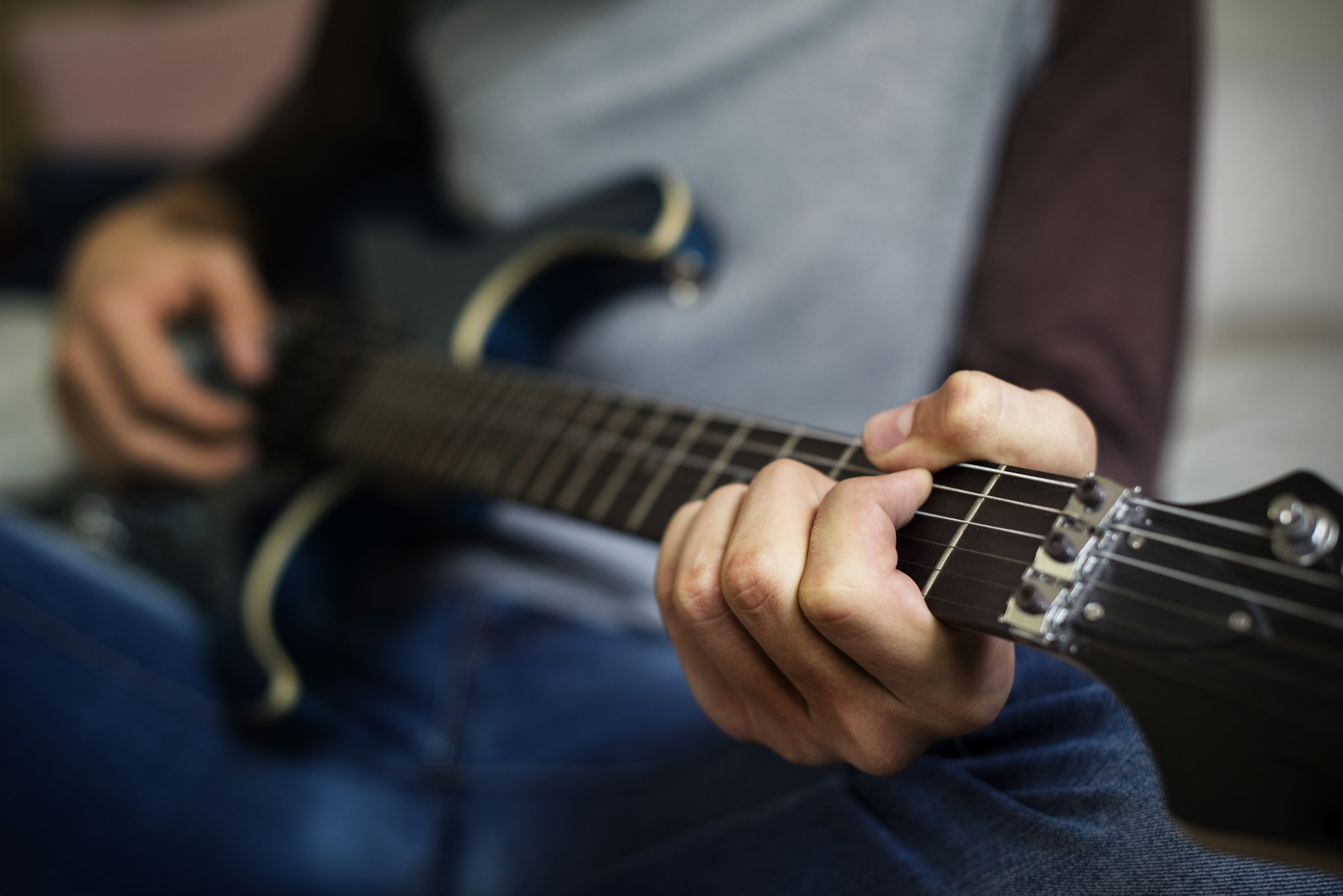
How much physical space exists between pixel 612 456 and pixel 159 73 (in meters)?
1.97

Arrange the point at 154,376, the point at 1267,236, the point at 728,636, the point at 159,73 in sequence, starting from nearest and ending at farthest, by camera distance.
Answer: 1. the point at 728,636
2. the point at 154,376
3. the point at 1267,236
4. the point at 159,73

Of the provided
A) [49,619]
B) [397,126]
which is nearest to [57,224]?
[397,126]

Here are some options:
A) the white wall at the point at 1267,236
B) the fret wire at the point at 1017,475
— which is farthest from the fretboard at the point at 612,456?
the white wall at the point at 1267,236

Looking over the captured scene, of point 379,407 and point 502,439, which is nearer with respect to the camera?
point 502,439

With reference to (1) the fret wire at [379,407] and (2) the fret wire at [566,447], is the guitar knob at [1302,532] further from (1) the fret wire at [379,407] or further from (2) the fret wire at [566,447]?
(1) the fret wire at [379,407]

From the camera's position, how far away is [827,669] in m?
0.34

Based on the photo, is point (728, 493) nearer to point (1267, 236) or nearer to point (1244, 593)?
point (1244, 593)

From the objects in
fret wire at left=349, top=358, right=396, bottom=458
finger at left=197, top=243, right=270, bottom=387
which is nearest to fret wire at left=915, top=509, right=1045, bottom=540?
fret wire at left=349, top=358, right=396, bottom=458

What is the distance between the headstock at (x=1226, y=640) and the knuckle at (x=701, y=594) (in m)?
0.11

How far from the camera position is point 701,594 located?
13.9 inches

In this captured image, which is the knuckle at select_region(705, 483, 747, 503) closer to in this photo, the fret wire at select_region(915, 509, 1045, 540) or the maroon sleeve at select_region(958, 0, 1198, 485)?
the fret wire at select_region(915, 509, 1045, 540)

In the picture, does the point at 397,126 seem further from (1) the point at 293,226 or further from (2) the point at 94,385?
(2) the point at 94,385

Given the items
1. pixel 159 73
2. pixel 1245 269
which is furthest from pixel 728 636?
pixel 159 73

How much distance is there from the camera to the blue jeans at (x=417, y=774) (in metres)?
0.44
